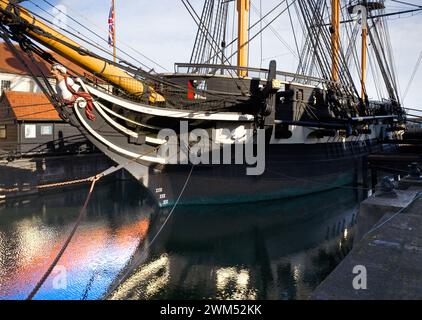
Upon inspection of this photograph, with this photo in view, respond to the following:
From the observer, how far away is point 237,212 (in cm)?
1356

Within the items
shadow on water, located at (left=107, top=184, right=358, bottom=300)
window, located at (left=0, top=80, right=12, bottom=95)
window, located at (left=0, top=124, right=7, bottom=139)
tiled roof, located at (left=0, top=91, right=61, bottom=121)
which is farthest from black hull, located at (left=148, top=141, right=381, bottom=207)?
window, located at (left=0, top=80, right=12, bottom=95)

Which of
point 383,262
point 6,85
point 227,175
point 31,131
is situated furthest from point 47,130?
point 383,262

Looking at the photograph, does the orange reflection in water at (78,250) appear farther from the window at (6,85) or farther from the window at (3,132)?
the window at (6,85)

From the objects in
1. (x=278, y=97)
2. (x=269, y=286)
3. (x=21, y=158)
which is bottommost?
(x=269, y=286)

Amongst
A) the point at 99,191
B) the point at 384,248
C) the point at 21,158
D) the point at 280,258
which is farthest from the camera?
the point at 99,191

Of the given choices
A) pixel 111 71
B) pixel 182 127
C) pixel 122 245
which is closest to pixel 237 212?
pixel 182 127

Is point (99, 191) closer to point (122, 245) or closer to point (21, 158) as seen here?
point (21, 158)

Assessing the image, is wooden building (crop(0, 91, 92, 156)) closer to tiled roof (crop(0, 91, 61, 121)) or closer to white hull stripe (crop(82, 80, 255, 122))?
tiled roof (crop(0, 91, 61, 121))

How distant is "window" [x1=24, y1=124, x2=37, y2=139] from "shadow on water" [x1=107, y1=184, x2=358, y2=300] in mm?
11825

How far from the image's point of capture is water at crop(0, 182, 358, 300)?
7.65m

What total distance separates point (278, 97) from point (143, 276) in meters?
8.80

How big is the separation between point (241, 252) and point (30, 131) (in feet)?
52.7

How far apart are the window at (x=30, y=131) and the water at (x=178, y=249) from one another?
555 cm

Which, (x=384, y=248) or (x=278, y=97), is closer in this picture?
(x=384, y=248)
